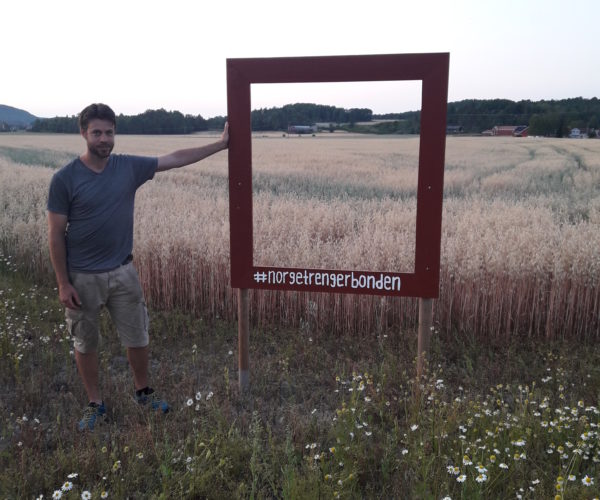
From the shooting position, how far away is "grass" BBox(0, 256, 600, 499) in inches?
118

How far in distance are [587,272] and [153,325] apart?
4076 millimetres

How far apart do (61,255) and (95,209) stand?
0.35 metres

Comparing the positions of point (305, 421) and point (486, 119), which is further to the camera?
point (486, 119)

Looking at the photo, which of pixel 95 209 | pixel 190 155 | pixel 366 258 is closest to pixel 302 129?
pixel 190 155

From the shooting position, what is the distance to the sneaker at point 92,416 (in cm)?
364

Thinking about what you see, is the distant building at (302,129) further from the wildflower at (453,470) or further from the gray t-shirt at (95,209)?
the wildflower at (453,470)

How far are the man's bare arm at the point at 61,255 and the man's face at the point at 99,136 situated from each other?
46 cm

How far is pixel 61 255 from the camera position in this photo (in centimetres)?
352

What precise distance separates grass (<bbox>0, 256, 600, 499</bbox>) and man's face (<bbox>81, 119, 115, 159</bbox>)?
1651mm

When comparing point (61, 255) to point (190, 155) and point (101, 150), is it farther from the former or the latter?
point (190, 155)

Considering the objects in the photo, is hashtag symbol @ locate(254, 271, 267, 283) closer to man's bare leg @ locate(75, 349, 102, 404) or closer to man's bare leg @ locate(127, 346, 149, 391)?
man's bare leg @ locate(127, 346, 149, 391)

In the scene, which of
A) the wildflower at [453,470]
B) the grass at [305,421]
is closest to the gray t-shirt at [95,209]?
the grass at [305,421]

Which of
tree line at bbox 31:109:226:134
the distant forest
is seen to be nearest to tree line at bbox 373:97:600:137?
the distant forest

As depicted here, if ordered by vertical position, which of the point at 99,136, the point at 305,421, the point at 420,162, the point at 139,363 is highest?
the point at 99,136
